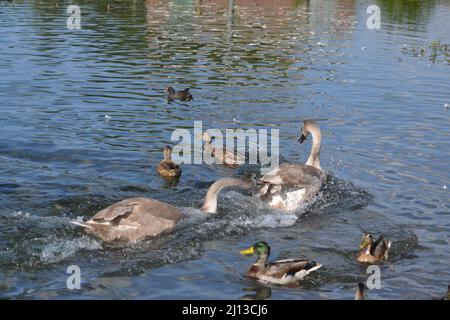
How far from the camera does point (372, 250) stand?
11.9m

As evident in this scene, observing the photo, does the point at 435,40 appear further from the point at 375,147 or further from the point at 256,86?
the point at 375,147

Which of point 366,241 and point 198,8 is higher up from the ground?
point 198,8

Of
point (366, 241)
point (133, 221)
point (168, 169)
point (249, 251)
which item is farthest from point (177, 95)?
point (366, 241)

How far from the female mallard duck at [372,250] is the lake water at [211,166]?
0.18 metres

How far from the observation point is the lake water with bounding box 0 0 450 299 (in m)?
11.6

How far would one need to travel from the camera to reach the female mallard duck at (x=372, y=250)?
11867 mm

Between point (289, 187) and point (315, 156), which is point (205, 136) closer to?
point (315, 156)

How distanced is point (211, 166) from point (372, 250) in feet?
20.6

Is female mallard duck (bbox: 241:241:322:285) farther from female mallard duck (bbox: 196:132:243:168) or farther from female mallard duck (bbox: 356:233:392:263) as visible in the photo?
female mallard duck (bbox: 196:132:243:168)

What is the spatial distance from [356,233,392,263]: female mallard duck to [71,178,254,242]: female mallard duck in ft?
10.7

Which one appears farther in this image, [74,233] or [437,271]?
[74,233]

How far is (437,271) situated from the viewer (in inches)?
472

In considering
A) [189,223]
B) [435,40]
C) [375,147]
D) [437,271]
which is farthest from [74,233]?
[435,40]

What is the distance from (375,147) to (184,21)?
25.0 meters
